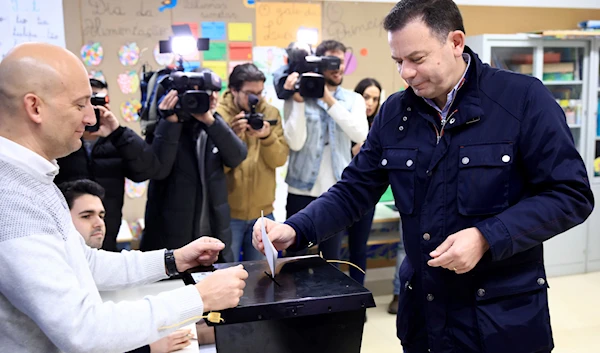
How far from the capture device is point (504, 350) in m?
1.44

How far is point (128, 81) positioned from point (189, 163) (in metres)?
1.20

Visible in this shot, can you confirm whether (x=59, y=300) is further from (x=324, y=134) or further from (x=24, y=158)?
(x=324, y=134)

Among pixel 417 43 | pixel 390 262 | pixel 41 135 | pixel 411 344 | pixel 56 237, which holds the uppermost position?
pixel 417 43

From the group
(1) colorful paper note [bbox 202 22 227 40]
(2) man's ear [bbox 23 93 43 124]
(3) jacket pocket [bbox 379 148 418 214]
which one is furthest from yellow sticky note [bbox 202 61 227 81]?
(2) man's ear [bbox 23 93 43 124]

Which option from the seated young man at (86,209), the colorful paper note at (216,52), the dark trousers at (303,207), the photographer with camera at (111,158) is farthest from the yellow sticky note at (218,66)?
the seated young man at (86,209)

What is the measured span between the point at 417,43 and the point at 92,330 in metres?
1.00

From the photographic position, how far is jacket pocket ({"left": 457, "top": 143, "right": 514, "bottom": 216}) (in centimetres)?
144

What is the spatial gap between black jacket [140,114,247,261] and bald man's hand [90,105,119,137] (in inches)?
9.1

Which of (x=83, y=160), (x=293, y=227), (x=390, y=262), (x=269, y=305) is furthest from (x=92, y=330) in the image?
(x=390, y=262)

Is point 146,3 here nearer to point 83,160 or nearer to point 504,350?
point 83,160

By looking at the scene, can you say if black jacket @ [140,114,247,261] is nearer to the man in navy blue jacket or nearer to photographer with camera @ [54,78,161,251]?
photographer with camera @ [54,78,161,251]

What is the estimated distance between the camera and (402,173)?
1.60 metres

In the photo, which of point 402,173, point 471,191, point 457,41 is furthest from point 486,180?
point 457,41

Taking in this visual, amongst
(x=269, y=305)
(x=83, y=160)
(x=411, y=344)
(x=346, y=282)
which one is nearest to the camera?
(x=269, y=305)
